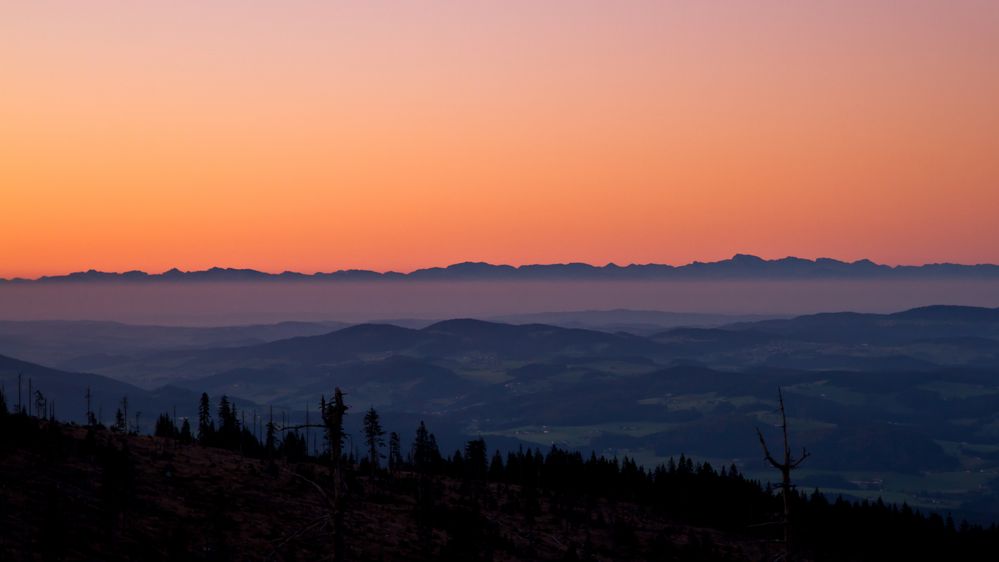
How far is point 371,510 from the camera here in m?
100

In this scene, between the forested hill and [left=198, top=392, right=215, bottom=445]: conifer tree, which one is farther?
[left=198, top=392, right=215, bottom=445]: conifer tree

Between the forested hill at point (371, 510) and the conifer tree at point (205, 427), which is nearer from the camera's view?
the forested hill at point (371, 510)

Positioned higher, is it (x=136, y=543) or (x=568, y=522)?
(x=136, y=543)

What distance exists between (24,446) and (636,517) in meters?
79.7

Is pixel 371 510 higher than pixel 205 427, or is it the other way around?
pixel 205 427

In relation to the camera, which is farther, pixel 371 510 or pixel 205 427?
pixel 205 427

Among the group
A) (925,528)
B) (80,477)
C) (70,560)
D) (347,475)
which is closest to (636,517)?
(347,475)

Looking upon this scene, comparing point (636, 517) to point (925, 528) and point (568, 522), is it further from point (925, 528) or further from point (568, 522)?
point (925, 528)

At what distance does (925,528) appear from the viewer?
541ft

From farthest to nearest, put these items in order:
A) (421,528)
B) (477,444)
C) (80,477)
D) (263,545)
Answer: (477,444), (421,528), (80,477), (263,545)

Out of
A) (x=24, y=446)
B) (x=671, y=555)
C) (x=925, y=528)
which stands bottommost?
(x=925, y=528)

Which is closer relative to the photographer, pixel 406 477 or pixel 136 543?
pixel 136 543

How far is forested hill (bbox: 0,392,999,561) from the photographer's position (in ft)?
228

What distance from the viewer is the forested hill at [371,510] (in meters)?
69.4
